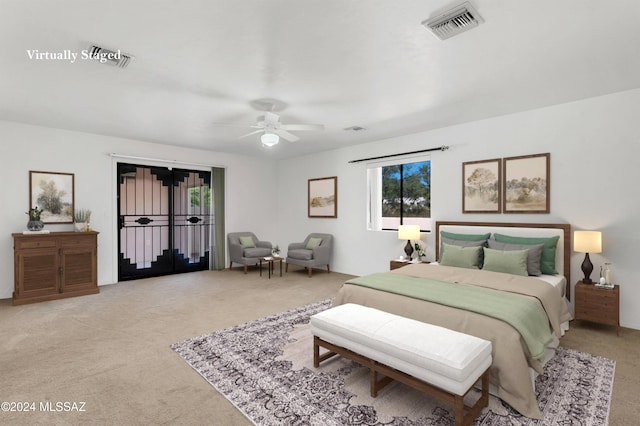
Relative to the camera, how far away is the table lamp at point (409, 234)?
5336 millimetres

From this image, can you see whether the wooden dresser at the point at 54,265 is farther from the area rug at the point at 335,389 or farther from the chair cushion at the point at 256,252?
the area rug at the point at 335,389

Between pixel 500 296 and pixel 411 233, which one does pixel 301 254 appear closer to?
pixel 411 233

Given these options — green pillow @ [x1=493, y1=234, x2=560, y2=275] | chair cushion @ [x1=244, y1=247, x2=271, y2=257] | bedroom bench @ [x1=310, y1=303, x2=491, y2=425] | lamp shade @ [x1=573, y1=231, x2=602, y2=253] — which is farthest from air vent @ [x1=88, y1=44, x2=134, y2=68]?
lamp shade @ [x1=573, y1=231, x2=602, y2=253]

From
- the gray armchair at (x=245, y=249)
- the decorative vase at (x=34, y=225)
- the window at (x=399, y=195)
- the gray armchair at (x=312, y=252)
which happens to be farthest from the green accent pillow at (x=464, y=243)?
the decorative vase at (x=34, y=225)

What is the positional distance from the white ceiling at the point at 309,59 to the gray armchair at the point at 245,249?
3.16m

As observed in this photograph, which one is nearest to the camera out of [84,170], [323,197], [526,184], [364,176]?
[526,184]

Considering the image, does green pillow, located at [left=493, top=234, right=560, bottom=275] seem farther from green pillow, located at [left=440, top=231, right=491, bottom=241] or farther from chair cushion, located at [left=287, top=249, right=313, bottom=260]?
chair cushion, located at [left=287, top=249, right=313, bottom=260]

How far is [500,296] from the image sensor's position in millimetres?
2900

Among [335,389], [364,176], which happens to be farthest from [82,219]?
[335,389]

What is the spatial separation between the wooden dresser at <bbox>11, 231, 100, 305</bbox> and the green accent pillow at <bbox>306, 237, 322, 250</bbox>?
13.0 ft

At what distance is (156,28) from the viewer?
2426 millimetres

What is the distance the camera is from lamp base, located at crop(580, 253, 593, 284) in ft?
12.1

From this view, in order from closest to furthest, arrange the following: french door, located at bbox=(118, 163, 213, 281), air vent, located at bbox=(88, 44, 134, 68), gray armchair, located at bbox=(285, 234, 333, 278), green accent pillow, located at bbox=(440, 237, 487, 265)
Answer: air vent, located at bbox=(88, 44, 134, 68) < green accent pillow, located at bbox=(440, 237, 487, 265) < french door, located at bbox=(118, 163, 213, 281) < gray armchair, located at bbox=(285, 234, 333, 278)

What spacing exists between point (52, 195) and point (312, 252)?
4670 millimetres
